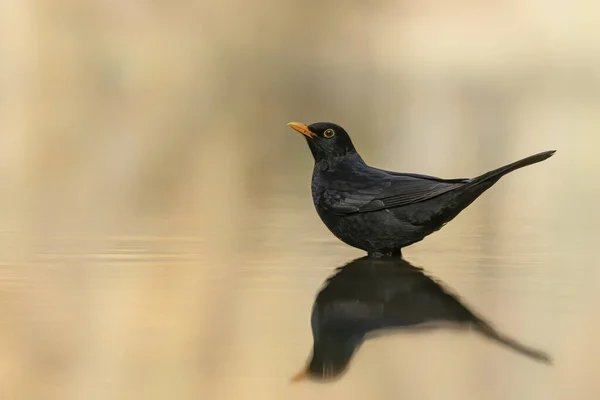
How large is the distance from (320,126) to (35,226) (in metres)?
1.01

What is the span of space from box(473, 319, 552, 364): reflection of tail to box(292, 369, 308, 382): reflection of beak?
34 centimetres

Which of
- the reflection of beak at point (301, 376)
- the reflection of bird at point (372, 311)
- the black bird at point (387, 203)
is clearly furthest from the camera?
the black bird at point (387, 203)

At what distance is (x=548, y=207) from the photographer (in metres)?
3.11

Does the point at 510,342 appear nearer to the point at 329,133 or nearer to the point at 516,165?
the point at 516,165

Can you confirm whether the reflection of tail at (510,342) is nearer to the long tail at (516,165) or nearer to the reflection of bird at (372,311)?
the reflection of bird at (372,311)

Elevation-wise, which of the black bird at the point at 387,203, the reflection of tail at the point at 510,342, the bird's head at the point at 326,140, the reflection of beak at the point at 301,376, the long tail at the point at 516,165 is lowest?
the reflection of beak at the point at 301,376

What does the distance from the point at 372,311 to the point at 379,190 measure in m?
0.63

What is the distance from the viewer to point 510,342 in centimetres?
128

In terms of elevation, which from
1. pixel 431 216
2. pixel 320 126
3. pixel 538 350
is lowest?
pixel 538 350

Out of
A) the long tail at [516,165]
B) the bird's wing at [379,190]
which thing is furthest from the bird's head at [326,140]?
the long tail at [516,165]

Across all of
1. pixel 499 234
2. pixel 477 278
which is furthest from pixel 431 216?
pixel 499 234

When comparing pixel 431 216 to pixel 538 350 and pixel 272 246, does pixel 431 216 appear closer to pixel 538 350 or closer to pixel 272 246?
pixel 272 246

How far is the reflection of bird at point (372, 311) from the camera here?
1220 millimetres

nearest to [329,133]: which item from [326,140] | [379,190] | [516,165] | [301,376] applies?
[326,140]
